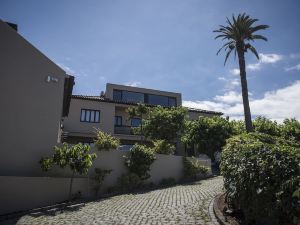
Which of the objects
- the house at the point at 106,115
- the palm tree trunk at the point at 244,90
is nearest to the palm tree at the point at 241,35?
the palm tree trunk at the point at 244,90

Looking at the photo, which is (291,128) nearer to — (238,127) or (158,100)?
(238,127)

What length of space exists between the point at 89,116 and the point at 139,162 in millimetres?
16272

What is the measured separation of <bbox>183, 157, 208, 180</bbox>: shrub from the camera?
24.0m

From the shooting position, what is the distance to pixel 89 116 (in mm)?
34562

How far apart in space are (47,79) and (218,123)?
70.0 ft

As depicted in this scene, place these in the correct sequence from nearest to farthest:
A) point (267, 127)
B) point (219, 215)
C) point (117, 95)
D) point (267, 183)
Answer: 1. point (267, 183)
2. point (219, 215)
3. point (267, 127)
4. point (117, 95)

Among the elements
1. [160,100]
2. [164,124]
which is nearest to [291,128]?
[164,124]

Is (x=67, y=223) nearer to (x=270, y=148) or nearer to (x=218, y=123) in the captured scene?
(x=270, y=148)

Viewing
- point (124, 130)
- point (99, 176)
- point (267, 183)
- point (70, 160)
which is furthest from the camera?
point (124, 130)

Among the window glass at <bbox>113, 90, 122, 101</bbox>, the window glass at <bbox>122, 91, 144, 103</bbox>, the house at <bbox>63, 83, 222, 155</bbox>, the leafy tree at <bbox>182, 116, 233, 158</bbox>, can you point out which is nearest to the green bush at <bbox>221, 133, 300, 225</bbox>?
the leafy tree at <bbox>182, 116, 233, 158</bbox>

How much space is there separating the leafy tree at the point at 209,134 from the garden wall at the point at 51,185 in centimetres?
1193

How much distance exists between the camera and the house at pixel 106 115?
109 feet

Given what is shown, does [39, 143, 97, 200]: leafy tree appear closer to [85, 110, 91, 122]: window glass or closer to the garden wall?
the garden wall

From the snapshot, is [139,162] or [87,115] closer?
[139,162]
